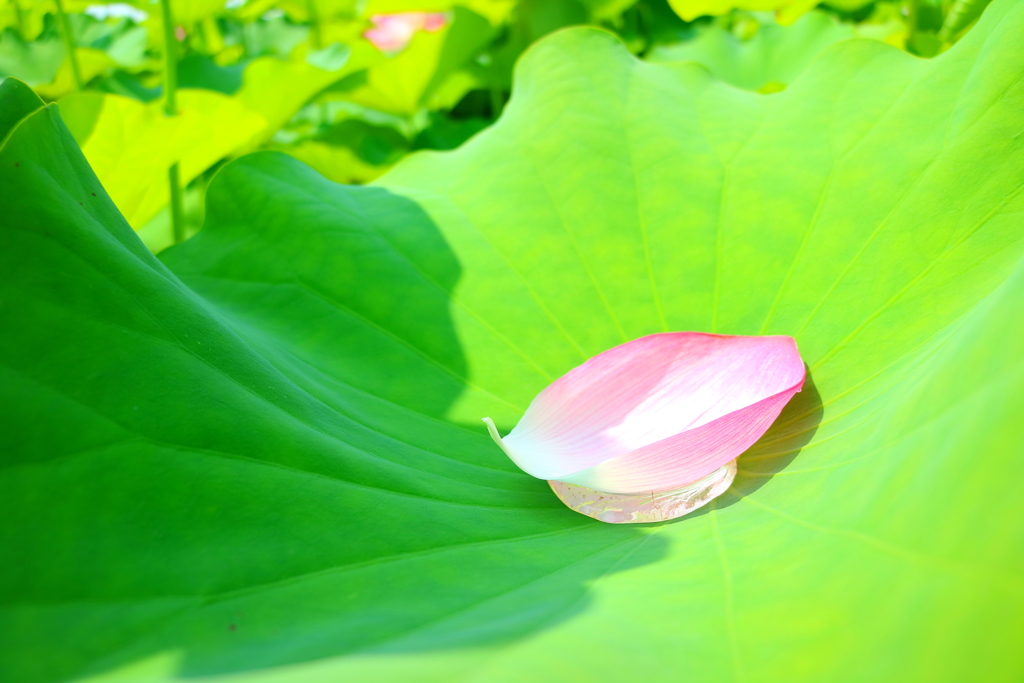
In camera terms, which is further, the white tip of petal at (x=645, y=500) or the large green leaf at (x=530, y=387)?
the white tip of petal at (x=645, y=500)

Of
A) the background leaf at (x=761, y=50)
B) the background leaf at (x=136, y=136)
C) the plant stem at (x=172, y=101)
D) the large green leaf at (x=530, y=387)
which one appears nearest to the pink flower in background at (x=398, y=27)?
the background leaf at (x=761, y=50)

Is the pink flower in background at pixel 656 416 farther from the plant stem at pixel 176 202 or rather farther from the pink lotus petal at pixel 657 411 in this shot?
the plant stem at pixel 176 202

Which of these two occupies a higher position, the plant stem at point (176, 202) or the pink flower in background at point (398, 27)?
the plant stem at point (176, 202)

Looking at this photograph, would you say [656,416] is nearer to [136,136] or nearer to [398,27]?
[136,136]

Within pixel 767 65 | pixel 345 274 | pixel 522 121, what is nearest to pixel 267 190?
pixel 345 274

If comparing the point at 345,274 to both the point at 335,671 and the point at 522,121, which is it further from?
the point at 335,671

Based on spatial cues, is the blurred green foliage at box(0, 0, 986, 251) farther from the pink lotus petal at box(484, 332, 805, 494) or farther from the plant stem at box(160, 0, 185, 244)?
the pink lotus petal at box(484, 332, 805, 494)
